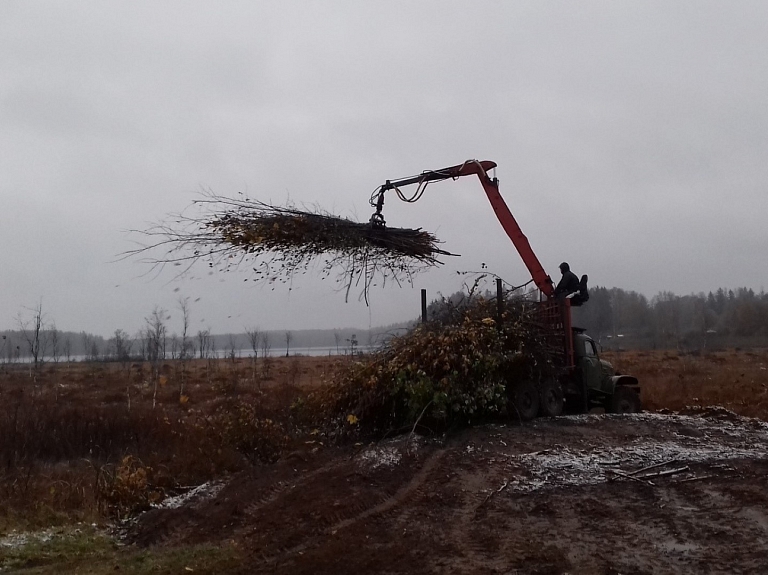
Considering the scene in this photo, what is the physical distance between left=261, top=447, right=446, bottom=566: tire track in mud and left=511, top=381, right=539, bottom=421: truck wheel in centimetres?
271

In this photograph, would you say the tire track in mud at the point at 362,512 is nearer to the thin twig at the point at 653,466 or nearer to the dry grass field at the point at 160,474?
the dry grass field at the point at 160,474

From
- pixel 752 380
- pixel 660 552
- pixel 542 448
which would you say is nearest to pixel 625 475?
pixel 542 448

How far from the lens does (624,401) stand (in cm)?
1428

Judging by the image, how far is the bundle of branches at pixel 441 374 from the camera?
11.0 metres

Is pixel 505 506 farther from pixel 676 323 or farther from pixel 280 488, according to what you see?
pixel 676 323

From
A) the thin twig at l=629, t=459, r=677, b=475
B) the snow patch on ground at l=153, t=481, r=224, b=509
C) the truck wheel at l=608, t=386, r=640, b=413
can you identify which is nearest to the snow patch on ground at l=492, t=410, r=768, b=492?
the thin twig at l=629, t=459, r=677, b=475

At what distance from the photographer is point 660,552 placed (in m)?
6.09

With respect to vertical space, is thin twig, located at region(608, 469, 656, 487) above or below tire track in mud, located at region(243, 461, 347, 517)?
above

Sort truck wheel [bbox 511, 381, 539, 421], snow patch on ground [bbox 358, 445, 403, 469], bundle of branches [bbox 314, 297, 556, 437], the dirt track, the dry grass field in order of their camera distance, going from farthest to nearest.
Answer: truck wheel [bbox 511, 381, 539, 421]
bundle of branches [bbox 314, 297, 556, 437]
snow patch on ground [bbox 358, 445, 403, 469]
the dry grass field
the dirt track

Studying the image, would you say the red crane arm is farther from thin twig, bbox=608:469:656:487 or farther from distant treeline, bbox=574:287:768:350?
distant treeline, bbox=574:287:768:350

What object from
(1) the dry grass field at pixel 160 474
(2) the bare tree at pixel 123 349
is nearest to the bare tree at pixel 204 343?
(2) the bare tree at pixel 123 349

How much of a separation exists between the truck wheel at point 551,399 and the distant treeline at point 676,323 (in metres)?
30.6

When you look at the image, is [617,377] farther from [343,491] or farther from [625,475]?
[343,491]

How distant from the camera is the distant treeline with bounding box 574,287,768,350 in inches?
2349
